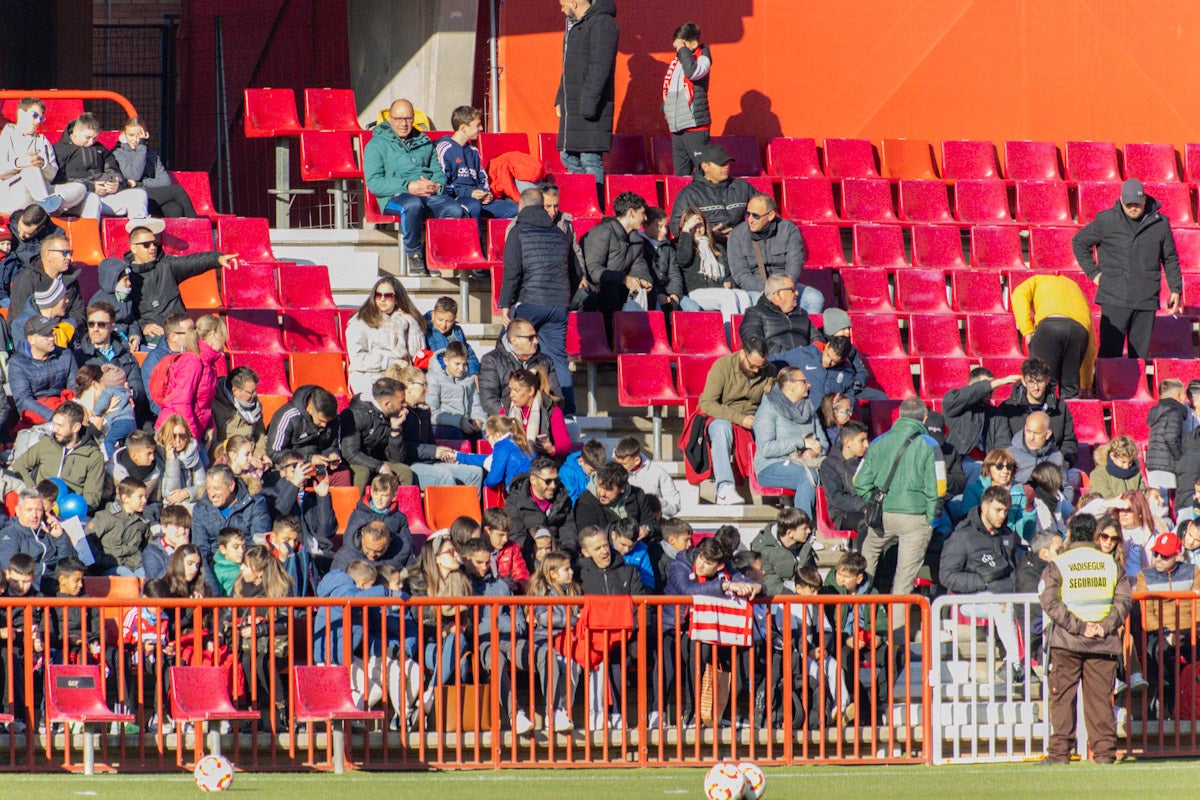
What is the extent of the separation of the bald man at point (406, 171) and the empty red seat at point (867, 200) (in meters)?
3.60

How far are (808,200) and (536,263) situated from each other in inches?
144

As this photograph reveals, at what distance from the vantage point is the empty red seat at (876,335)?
14.1 metres

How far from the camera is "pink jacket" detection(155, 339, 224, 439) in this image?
36.6 ft

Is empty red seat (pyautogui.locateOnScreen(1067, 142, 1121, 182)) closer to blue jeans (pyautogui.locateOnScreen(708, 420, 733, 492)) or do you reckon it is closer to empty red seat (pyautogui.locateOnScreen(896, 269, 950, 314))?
empty red seat (pyautogui.locateOnScreen(896, 269, 950, 314))

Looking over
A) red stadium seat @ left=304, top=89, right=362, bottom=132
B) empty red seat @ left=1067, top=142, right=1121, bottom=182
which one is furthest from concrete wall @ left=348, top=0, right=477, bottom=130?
empty red seat @ left=1067, top=142, right=1121, bottom=182

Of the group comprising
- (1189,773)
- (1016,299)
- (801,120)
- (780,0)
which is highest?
(780,0)

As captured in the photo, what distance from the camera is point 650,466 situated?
1177cm

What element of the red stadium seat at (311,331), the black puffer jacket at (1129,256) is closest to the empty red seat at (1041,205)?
the black puffer jacket at (1129,256)

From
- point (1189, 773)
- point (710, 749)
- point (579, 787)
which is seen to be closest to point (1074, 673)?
point (1189, 773)

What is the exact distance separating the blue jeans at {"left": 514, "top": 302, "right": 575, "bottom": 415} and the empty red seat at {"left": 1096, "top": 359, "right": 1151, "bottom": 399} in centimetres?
414

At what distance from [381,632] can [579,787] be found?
3.98 ft

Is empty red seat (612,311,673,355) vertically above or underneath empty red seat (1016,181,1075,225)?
underneath

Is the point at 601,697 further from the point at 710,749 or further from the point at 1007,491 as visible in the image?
the point at 1007,491

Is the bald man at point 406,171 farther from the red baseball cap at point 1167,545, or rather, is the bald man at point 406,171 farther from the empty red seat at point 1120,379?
the red baseball cap at point 1167,545
